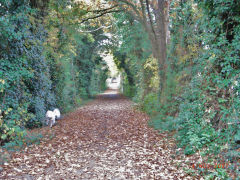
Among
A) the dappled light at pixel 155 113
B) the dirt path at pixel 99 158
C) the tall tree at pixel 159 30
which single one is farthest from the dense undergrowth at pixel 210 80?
the tall tree at pixel 159 30

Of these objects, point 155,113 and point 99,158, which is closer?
point 99,158

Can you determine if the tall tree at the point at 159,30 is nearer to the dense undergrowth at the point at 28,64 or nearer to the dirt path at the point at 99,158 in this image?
the dirt path at the point at 99,158

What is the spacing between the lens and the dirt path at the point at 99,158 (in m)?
4.68

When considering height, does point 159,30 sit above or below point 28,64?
above

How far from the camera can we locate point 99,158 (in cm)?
572

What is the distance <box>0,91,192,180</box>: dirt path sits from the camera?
4.68 metres

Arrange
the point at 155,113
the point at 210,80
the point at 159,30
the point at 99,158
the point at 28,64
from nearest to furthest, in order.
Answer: the point at 99,158 → the point at 210,80 → the point at 28,64 → the point at 159,30 → the point at 155,113

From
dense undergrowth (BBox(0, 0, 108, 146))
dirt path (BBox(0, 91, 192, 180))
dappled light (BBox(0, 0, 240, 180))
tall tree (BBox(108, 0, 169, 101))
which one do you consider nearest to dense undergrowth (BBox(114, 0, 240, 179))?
dappled light (BBox(0, 0, 240, 180))

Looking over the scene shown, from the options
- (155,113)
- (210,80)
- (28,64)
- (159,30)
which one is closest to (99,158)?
(210,80)

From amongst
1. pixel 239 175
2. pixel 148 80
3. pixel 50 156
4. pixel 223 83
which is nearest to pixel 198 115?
pixel 223 83

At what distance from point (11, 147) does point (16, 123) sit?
31.5 inches

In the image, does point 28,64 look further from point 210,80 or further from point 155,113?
point 155,113

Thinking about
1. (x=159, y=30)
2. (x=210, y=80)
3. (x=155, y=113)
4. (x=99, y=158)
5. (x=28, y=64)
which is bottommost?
(x=99, y=158)

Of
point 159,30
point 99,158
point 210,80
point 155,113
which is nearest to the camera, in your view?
point 99,158
